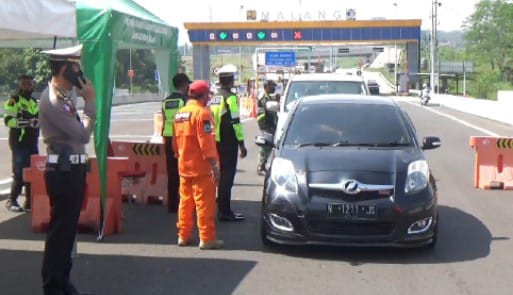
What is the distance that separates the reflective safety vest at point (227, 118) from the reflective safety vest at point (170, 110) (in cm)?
53

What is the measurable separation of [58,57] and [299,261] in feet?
10.4

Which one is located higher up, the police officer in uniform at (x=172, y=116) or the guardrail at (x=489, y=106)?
the police officer in uniform at (x=172, y=116)

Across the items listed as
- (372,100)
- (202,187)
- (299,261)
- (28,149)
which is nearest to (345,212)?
(299,261)

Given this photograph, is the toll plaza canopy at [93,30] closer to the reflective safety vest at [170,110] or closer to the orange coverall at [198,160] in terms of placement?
the orange coverall at [198,160]

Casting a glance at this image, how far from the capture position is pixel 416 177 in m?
7.84

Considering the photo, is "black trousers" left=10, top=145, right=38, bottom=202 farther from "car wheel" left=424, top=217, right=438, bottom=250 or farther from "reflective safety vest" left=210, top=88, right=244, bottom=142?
"car wheel" left=424, top=217, right=438, bottom=250

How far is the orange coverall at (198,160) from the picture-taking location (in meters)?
7.80

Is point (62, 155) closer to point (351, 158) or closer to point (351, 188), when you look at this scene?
point (351, 188)

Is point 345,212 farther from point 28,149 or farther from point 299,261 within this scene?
point 28,149

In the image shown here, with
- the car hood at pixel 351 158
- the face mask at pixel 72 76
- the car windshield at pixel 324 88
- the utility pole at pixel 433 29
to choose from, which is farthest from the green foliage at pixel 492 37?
the face mask at pixel 72 76

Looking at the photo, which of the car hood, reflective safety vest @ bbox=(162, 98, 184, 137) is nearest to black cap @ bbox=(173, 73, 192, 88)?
reflective safety vest @ bbox=(162, 98, 184, 137)

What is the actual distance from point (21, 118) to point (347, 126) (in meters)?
4.41

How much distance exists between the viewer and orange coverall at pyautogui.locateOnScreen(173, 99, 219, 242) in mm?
7805

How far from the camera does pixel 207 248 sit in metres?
8.06
